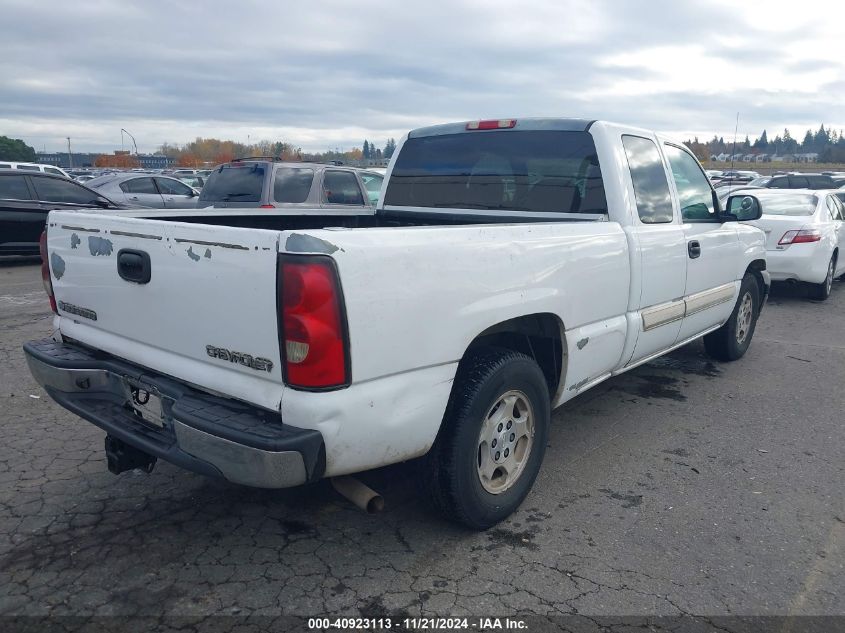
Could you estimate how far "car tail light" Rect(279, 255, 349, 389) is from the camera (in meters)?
2.47

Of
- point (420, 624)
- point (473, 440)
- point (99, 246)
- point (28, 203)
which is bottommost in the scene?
point (420, 624)

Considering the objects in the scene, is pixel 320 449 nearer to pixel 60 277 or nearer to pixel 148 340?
pixel 148 340

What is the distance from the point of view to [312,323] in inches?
98.0

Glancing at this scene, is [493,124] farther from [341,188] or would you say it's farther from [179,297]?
[341,188]

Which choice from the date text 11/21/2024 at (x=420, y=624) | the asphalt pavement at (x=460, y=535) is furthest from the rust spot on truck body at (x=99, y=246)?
the date text 11/21/2024 at (x=420, y=624)

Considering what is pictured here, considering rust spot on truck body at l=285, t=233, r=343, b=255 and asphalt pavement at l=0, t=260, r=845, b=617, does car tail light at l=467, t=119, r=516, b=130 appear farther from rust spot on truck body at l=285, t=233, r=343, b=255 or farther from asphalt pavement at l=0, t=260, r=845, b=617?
rust spot on truck body at l=285, t=233, r=343, b=255

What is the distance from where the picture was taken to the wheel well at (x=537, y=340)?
3.47 m

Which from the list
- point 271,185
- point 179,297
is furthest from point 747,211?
point 271,185

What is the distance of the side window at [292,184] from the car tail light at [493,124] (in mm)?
5793

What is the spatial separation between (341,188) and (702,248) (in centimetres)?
702

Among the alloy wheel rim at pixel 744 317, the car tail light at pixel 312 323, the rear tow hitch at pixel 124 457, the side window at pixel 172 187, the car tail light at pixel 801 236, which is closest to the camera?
the car tail light at pixel 312 323

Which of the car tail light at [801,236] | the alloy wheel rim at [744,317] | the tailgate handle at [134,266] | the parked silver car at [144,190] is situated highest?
the tailgate handle at [134,266]

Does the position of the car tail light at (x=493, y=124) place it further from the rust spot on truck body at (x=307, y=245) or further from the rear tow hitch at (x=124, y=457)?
the rear tow hitch at (x=124, y=457)

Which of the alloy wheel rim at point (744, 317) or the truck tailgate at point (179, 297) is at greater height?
the truck tailgate at point (179, 297)
